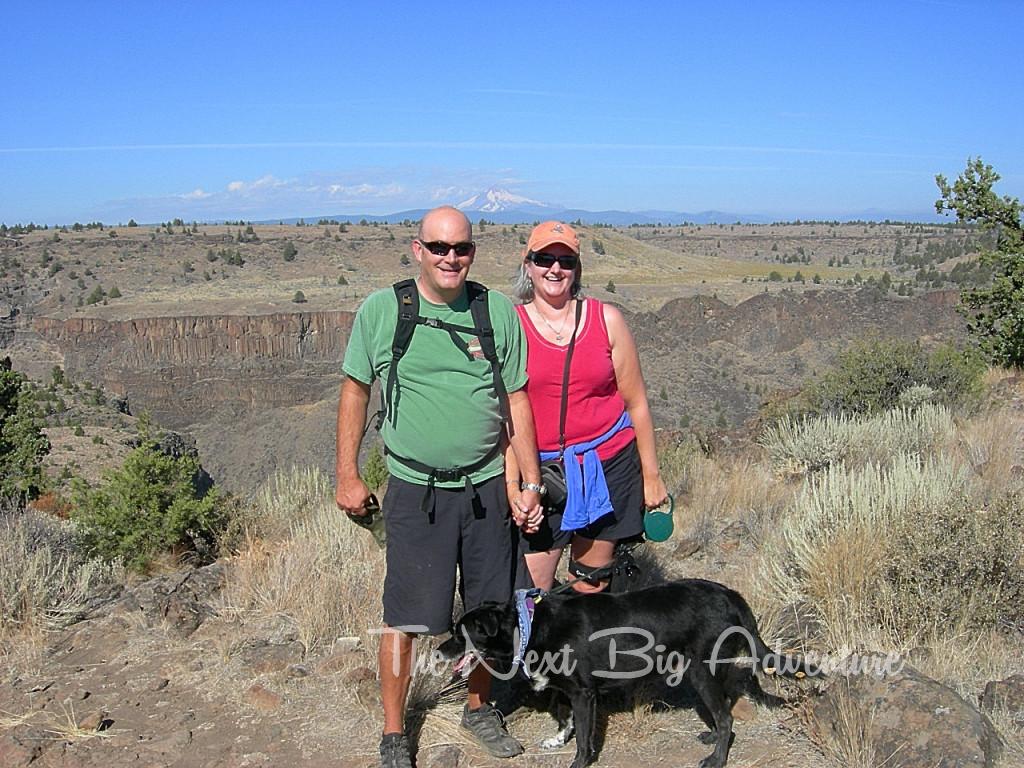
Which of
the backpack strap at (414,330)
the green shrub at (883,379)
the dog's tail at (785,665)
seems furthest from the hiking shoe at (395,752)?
the green shrub at (883,379)

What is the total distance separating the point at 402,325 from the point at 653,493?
4.14ft

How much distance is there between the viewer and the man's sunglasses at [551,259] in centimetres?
329

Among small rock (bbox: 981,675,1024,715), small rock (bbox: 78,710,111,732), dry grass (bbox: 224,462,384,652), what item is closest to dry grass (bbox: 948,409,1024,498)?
small rock (bbox: 981,675,1024,715)

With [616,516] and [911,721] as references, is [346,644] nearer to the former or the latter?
[616,516]

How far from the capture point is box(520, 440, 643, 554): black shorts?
11.1ft

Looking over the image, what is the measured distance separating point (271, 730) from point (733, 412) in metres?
34.6

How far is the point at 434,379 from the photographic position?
2953mm

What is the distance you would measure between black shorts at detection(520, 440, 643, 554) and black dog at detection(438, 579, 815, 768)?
11.1 inches

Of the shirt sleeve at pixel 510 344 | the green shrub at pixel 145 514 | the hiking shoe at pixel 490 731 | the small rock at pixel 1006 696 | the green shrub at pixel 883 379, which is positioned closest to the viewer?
the shirt sleeve at pixel 510 344

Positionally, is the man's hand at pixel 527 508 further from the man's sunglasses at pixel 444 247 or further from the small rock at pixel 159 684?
the small rock at pixel 159 684

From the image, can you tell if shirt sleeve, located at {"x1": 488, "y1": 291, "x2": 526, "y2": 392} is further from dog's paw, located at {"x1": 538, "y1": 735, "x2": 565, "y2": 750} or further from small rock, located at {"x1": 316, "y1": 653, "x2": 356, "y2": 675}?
small rock, located at {"x1": 316, "y1": 653, "x2": 356, "y2": 675}

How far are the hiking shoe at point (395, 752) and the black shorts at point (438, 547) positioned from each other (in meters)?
0.41

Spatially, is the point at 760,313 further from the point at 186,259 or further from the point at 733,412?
the point at 186,259

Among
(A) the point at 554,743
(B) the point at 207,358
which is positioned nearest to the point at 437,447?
(A) the point at 554,743
